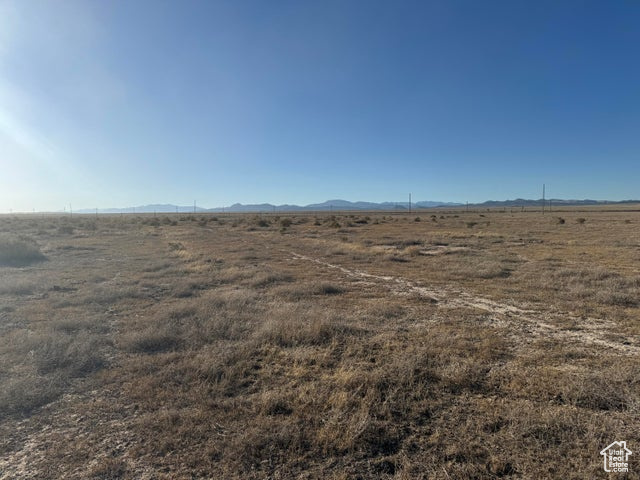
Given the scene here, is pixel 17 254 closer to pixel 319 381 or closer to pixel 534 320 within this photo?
pixel 319 381

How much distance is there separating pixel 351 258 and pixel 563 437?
56.5ft

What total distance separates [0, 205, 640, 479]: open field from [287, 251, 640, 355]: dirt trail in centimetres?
7

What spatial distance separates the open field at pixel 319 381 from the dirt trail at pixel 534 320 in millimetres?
71

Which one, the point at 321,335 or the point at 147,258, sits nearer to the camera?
the point at 321,335

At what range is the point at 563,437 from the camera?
414 centimetres

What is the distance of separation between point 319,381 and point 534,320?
6.30 m

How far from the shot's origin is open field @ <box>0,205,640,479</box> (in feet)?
12.9

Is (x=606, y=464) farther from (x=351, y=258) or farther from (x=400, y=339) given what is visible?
(x=351, y=258)

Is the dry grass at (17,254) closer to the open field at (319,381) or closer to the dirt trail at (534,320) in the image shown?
the open field at (319,381)

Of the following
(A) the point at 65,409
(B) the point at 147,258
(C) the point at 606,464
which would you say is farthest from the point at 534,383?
(B) the point at 147,258

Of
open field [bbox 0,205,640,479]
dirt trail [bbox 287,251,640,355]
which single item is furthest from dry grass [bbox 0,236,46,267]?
dirt trail [bbox 287,251,640,355]

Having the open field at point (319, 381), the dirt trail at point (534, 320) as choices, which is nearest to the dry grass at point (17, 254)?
the open field at point (319, 381)

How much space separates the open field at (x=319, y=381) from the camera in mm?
3938

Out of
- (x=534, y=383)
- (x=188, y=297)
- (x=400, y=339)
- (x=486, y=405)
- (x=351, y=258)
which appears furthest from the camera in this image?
(x=351, y=258)
